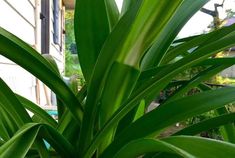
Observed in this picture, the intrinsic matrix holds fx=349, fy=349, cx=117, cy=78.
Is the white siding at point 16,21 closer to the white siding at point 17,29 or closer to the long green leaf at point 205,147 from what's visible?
the white siding at point 17,29

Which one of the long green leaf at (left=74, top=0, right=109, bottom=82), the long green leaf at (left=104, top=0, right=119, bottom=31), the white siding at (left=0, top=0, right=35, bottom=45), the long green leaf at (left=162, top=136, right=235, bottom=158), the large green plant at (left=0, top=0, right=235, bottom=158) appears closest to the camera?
the long green leaf at (left=162, top=136, right=235, bottom=158)

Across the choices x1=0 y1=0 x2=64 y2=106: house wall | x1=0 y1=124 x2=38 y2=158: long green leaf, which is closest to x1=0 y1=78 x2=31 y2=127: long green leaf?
x1=0 y1=124 x2=38 y2=158: long green leaf

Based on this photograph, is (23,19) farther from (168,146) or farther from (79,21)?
(168,146)

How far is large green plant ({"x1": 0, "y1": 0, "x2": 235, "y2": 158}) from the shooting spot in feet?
1.44

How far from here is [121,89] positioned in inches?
20.4

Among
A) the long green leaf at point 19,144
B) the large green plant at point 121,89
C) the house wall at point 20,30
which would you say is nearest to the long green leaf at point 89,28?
the large green plant at point 121,89

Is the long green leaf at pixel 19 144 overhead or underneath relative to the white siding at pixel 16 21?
underneath

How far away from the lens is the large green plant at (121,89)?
44 cm

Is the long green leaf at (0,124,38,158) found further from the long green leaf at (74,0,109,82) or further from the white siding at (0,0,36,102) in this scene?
the white siding at (0,0,36,102)

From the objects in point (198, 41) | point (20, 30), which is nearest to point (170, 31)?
point (198, 41)

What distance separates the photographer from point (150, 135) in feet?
1.62

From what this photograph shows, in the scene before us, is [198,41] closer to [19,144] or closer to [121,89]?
[121,89]

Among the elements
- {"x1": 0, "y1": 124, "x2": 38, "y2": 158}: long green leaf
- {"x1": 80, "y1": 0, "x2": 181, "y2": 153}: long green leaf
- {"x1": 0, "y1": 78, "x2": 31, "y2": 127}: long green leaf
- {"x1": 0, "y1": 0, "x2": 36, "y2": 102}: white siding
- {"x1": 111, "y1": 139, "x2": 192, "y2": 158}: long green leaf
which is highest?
{"x1": 0, "y1": 0, "x2": 36, "y2": 102}: white siding

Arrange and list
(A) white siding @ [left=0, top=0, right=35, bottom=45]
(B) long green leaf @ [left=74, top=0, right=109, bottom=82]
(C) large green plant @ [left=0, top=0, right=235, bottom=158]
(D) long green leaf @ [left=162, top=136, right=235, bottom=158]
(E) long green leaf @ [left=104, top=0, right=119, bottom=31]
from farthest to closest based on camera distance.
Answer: (A) white siding @ [left=0, top=0, right=35, bottom=45], (E) long green leaf @ [left=104, top=0, right=119, bottom=31], (B) long green leaf @ [left=74, top=0, right=109, bottom=82], (C) large green plant @ [left=0, top=0, right=235, bottom=158], (D) long green leaf @ [left=162, top=136, right=235, bottom=158]
